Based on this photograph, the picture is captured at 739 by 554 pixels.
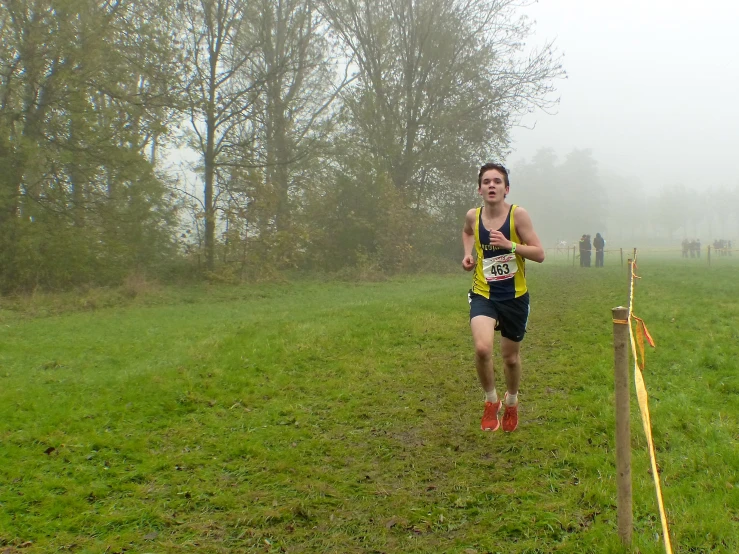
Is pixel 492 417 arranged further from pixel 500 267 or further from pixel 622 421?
pixel 622 421

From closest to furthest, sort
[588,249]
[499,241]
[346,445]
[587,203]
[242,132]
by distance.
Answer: [499,241]
[346,445]
[242,132]
[588,249]
[587,203]

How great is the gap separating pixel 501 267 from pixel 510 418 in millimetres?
1410

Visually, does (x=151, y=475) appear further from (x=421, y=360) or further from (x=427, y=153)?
(x=427, y=153)

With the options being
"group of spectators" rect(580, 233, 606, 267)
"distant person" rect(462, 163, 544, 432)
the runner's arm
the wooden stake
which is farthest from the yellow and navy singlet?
"group of spectators" rect(580, 233, 606, 267)

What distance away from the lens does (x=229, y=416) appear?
230 inches

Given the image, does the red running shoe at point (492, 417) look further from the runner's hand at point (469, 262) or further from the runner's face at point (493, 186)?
the runner's face at point (493, 186)

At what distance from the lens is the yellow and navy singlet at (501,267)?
4.59 metres

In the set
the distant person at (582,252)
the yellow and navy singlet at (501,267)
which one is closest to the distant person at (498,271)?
the yellow and navy singlet at (501,267)

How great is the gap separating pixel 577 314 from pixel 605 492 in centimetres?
835

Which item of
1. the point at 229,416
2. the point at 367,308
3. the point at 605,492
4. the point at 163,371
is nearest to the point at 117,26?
the point at 367,308

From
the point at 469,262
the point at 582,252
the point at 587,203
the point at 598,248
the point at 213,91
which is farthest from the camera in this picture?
the point at 587,203

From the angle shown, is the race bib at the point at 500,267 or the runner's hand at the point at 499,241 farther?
the race bib at the point at 500,267

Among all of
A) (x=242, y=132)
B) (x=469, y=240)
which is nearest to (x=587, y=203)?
(x=242, y=132)

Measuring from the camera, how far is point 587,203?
7762 cm
